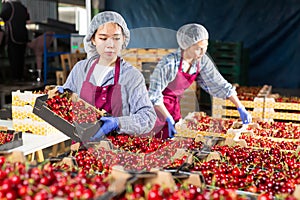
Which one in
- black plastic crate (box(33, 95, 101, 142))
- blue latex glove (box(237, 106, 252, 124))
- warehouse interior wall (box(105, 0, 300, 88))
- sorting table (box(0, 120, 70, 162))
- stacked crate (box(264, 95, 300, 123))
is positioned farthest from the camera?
warehouse interior wall (box(105, 0, 300, 88))

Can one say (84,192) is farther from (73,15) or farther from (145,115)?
(73,15)

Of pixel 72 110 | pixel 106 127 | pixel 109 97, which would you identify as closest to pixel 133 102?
pixel 109 97

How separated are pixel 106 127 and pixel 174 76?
1488mm

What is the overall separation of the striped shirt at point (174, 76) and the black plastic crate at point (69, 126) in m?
1.28

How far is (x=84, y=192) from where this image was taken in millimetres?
1514

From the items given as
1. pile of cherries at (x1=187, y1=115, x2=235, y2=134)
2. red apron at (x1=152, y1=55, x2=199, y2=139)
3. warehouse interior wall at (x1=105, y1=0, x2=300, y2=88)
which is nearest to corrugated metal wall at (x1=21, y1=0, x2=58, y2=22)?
warehouse interior wall at (x1=105, y1=0, x2=300, y2=88)

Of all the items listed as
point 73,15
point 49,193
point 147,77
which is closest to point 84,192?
point 49,193

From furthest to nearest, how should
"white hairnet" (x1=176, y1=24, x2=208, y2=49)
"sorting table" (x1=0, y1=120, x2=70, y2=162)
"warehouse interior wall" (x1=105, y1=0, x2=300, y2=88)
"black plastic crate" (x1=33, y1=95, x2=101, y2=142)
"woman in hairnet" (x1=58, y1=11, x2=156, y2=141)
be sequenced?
"warehouse interior wall" (x1=105, y1=0, x2=300, y2=88)
"white hairnet" (x1=176, y1=24, x2=208, y2=49)
"sorting table" (x1=0, y1=120, x2=70, y2=162)
"woman in hairnet" (x1=58, y1=11, x2=156, y2=141)
"black plastic crate" (x1=33, y1=95, x2=101, y2=142)

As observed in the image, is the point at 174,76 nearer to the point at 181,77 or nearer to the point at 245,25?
the point at 181,77

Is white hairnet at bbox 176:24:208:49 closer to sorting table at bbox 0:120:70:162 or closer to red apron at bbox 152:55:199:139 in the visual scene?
red apron at bbox 152:55:199:139

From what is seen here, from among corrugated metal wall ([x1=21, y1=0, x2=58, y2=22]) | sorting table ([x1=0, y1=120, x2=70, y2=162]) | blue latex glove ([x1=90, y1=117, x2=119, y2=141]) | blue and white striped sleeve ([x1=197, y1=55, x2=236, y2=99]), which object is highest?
corrugated metal wall ([x1=21, y1=0, x2=58, y2=22])

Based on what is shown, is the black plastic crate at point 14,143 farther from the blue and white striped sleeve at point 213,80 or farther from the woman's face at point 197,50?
the blue and white striped sleeve at point 213,80

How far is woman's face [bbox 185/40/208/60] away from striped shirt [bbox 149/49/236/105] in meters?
0.10

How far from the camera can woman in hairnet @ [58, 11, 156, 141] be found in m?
3.09
